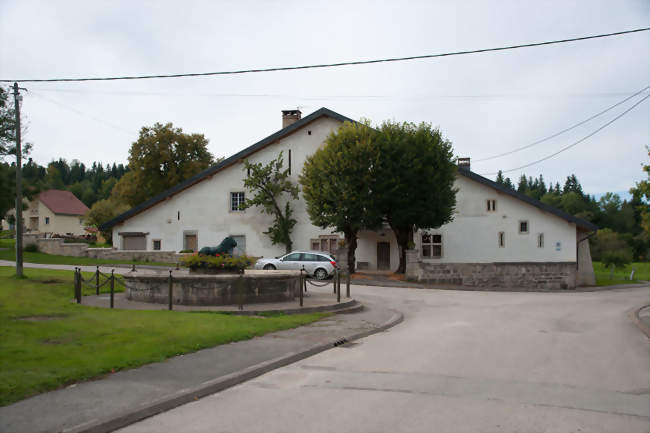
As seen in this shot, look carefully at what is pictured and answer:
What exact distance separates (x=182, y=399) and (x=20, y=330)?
477 cm

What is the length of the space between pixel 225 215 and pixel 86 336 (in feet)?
89.5

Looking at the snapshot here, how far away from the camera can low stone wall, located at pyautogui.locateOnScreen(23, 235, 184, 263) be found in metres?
33.9

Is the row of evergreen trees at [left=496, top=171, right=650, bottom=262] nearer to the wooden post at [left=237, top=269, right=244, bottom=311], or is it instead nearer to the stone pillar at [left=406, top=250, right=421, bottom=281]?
the stone pillar at [left=406, top=250, right=421, bottom=281]

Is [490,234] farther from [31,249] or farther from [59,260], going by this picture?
[31,249]

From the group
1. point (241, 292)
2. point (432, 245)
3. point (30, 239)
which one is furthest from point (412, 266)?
point (30, 239)

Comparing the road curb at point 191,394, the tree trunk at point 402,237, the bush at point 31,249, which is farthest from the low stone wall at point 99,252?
the road curb at point 191,394

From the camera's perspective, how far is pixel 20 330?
9211mm

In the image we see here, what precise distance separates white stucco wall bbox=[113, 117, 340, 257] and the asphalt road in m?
23.6

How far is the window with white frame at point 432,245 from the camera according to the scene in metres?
34.1

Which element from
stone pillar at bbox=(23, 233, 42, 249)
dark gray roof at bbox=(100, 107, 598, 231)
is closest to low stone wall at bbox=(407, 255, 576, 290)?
dark gray roof at bbox=(100, 107, 598, 231)

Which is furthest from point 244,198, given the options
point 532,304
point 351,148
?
point 532,304

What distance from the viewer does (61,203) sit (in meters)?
71.8

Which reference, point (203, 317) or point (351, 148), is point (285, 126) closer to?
point (351, 148)

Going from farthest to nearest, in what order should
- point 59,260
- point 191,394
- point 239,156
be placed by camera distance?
point 239,156 < point 59,260 < point 191,394
